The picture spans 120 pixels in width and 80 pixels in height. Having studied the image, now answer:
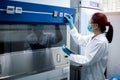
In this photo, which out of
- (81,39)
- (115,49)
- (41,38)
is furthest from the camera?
(115,49)

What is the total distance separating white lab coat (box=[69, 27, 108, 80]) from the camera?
6.80ft

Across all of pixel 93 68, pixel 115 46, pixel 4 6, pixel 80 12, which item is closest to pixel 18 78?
pixel 4 6

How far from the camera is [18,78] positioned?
61.3 inches

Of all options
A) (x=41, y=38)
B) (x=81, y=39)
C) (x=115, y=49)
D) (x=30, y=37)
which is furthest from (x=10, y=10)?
(x=115, y=49)

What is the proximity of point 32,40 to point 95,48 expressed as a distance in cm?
71

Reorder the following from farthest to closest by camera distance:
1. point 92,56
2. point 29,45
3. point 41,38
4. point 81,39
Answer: point 81,39
point 92,56
point 41,38
point 29,45

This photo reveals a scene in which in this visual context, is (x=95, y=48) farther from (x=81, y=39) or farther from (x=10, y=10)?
(x=10, y=10)

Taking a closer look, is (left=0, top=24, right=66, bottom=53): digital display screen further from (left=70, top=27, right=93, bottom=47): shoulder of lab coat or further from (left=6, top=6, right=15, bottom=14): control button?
(left=70, top=27, right=93, bottom=47): shoulder of lab coat

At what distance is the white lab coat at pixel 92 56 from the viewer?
2072mm

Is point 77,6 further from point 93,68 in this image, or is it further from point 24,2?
point 24,2

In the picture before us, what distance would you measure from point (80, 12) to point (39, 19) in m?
0.92

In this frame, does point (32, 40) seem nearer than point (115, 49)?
Yes

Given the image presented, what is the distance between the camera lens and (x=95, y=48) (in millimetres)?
2074

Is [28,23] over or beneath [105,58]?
over
